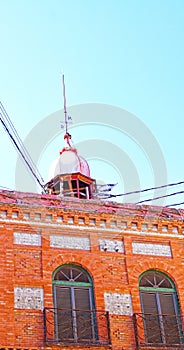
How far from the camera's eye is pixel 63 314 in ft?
64.1

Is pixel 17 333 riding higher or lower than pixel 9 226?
lower

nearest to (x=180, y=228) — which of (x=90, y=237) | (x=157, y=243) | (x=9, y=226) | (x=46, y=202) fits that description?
(x=157, y=243)

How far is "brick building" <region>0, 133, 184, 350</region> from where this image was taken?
19.2 m

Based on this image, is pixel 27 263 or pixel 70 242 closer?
pixel 27 263

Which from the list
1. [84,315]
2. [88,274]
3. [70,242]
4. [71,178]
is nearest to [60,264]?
[70,242]

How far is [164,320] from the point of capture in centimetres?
2058

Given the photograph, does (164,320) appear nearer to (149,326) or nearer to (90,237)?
(149,326)

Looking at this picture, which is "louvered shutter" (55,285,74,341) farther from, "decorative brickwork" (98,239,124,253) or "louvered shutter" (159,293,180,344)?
"louvered shutter" (159,293,180,344)

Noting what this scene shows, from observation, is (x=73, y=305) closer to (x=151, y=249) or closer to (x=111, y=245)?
(x=111, y=245)

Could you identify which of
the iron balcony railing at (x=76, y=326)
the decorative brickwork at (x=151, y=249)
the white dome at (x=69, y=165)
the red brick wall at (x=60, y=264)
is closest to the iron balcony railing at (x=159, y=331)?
the red brick wall at (x=60, y=264)

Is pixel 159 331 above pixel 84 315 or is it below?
below

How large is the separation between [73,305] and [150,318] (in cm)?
270

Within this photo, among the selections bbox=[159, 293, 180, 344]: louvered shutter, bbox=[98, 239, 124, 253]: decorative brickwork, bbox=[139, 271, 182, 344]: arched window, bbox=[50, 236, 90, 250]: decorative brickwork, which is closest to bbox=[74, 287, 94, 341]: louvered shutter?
bbox=[50, 236, 90, 250]: decorative brickwork

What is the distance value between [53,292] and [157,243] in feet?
14.7
